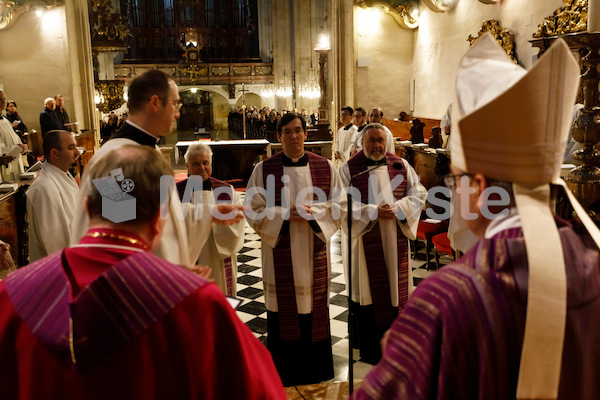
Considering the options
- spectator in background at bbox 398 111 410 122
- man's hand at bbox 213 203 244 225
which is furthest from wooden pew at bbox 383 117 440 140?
man's hand at bbox 213 203 244 225

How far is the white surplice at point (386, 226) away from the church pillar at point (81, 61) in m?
10.8

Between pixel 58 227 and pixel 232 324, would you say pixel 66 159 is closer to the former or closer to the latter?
pixel 58 227

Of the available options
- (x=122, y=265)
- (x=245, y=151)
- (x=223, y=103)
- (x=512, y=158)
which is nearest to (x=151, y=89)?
(x=122, y=265)

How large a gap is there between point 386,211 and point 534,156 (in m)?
3.07

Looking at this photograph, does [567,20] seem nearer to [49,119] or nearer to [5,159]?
[5,159]

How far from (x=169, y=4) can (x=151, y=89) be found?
31746 mm

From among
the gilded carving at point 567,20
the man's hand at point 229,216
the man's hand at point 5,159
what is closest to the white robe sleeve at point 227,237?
the man's hand at point 229,216

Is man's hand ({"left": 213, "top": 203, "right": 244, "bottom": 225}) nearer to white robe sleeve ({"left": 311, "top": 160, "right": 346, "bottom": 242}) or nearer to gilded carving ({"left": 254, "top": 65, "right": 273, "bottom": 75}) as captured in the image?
white robe sleeve ({"left": 311, "top": 160, "right": 346, "bottom": 242})

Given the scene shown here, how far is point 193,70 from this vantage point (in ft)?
99.9

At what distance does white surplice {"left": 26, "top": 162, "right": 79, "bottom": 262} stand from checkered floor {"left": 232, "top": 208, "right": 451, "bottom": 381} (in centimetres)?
187

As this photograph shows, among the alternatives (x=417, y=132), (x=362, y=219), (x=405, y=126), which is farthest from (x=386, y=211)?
(x=405, y=126)

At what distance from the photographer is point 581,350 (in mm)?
1113

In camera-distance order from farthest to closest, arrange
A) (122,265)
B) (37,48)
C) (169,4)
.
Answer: (169,4)
(37,48)
(122,265)

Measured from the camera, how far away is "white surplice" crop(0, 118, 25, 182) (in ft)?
23.4
